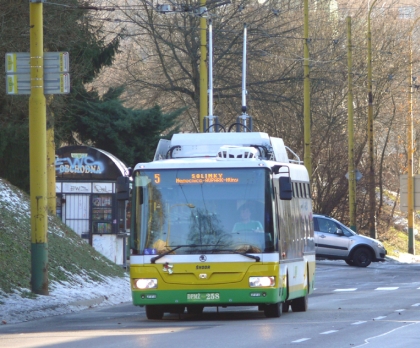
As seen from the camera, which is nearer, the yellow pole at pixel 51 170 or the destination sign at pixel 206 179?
the destination sign at pixel 206 179

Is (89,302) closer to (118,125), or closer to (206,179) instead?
(206,179)

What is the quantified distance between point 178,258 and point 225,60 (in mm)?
25079

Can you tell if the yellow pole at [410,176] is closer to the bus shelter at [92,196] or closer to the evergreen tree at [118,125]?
the evergreen tree at [118,125]

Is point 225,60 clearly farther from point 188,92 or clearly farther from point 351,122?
point 351,122

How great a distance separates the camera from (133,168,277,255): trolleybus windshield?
14680mm

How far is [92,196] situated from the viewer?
27078 mm

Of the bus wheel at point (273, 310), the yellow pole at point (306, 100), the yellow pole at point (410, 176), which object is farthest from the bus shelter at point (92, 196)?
the yellow pole at point (410, 176)

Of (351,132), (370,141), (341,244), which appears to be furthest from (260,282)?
(370,141)

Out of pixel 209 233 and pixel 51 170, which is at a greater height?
→ pixel 51 170

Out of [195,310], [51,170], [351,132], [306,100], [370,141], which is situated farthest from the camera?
[370,141]

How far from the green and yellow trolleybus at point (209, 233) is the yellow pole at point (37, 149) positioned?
3.22 m

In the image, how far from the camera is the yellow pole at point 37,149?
1780cm

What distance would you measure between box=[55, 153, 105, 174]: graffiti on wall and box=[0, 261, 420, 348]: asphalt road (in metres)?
7.74

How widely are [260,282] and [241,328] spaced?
955mm
